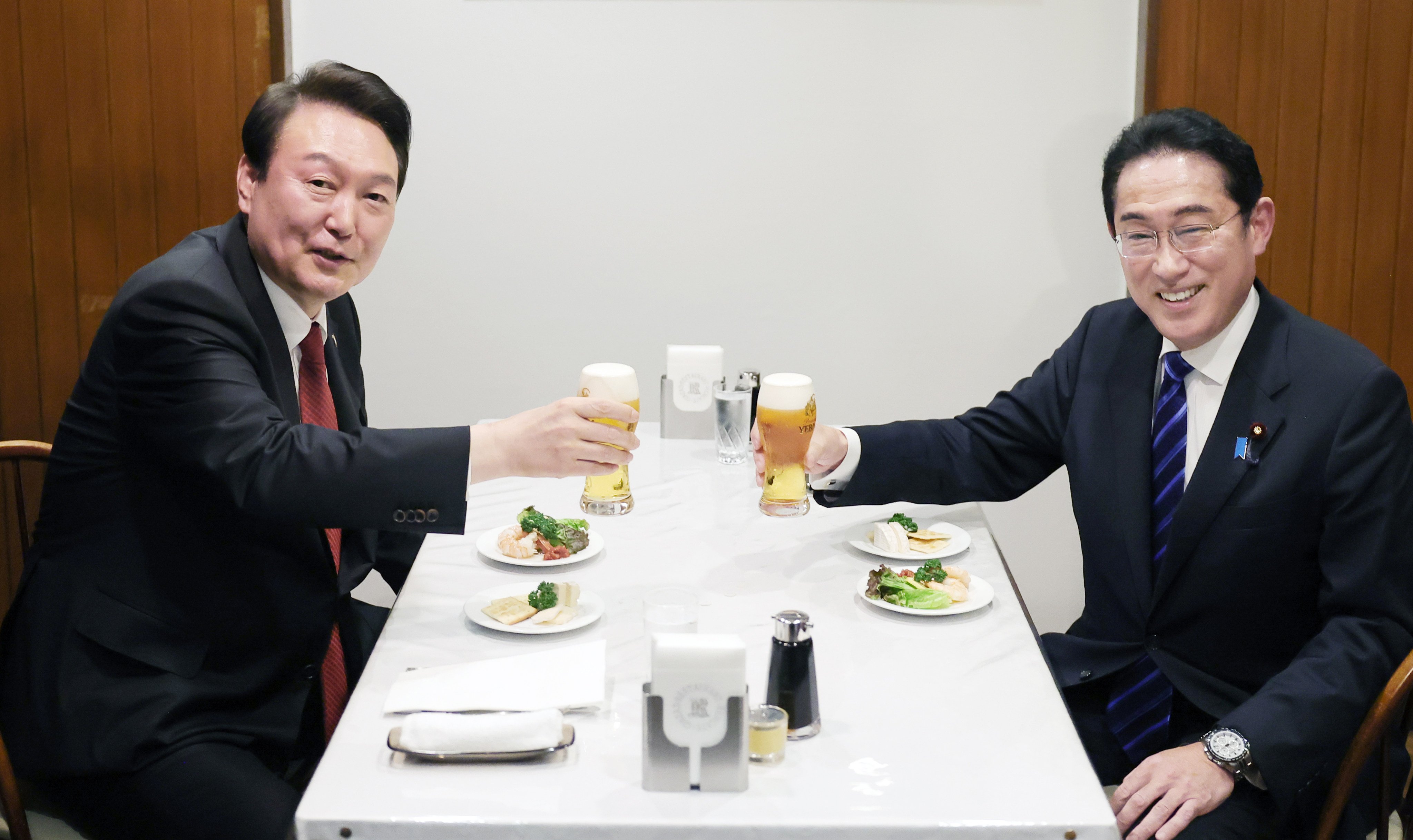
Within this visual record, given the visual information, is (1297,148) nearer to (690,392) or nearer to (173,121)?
(690,392)

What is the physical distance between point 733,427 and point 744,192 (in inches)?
44.9

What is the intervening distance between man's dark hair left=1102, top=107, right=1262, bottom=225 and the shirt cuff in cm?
64

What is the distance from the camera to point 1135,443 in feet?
6.47

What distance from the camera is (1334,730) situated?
161 centimetres

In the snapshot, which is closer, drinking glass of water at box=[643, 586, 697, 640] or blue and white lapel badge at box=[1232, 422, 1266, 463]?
drinking glass of water at box=[643, 586, 697, 640]

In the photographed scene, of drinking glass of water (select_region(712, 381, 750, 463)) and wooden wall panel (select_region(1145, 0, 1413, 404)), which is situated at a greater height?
wooden wall panel (select_region(1145, 0, 1413, 404))

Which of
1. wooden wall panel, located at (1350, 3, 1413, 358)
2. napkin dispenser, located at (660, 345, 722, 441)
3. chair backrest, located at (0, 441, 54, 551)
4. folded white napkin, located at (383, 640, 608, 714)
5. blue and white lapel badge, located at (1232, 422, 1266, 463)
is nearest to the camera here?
folded white napkin, located at (383, 640, 608, 714)

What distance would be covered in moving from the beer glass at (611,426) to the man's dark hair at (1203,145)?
34.6 inches

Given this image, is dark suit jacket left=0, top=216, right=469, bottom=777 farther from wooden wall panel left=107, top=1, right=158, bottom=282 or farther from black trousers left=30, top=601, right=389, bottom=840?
wooden wall panel left=107, top=1, right=158, bottom=282

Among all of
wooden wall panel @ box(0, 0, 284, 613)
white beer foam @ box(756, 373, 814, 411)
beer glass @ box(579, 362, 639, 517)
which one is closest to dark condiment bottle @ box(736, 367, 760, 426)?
beer glass @ box(579, 362, 639, 517)

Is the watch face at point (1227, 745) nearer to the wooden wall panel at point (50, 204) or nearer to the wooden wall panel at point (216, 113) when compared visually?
the wooden wall panel at point (216, 113)

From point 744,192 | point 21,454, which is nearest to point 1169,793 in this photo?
point 21,454

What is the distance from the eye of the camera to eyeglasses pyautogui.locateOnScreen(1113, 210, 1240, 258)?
6.13ft

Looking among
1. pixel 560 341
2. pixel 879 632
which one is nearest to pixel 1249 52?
pixel 560 341
